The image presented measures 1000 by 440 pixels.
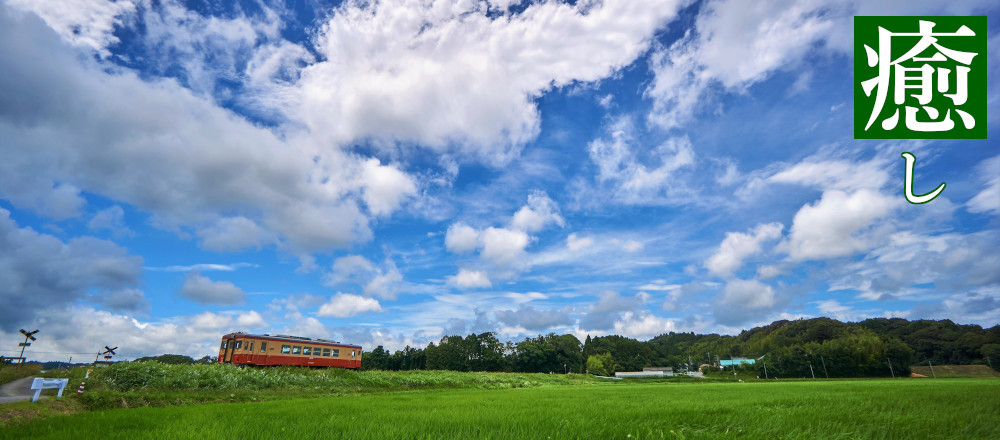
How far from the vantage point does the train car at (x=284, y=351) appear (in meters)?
32.6

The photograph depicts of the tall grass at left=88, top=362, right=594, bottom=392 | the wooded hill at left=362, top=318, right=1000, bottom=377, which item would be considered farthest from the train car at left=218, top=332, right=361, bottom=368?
the wooded hill at left=362, top=318, right=1000, bottom=377

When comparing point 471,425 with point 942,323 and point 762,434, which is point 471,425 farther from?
point 942,323

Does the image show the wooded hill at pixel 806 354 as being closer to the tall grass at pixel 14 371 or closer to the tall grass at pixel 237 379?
the tall grass at pixel 237 379

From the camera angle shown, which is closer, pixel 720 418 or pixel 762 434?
pixel 762 434

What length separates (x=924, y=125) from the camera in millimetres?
10109

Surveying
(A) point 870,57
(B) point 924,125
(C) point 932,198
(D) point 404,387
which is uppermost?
(A) point 870,57

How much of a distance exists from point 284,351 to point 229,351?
16.2 ft

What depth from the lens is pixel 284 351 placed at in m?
34.0

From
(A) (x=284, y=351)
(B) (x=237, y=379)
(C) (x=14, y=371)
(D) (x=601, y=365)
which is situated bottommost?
(B) (x=237, y=379)

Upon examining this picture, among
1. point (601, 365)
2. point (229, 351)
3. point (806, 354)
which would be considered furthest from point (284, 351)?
point (806, 354)

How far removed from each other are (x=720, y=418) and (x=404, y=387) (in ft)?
91.7

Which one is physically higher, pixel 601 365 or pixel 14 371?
pixel 14 371

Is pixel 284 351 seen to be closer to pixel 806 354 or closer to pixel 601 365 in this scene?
pixel 601 365

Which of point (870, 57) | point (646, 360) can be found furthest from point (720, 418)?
point (646, 360)
